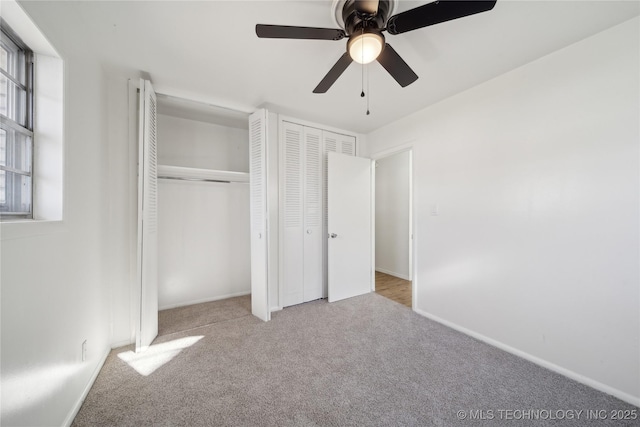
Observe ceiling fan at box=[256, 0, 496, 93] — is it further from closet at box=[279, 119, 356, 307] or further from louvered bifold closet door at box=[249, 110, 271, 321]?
closet at box=[279, 119, 356, 307]

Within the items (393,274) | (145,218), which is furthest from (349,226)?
(145,218)

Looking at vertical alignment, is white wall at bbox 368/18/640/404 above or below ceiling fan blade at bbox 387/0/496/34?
below

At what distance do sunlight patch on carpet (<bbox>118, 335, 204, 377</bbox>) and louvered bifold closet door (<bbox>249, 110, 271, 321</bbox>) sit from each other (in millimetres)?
685

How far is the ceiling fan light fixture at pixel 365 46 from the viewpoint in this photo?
1.32m

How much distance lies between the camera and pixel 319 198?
11.0ft

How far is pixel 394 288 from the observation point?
386cm

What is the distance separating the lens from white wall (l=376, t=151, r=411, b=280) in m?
4.40

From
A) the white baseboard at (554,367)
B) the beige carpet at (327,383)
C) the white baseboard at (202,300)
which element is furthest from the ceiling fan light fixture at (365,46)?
the white baseboard at (202,300)

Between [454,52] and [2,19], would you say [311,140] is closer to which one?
[454,52]

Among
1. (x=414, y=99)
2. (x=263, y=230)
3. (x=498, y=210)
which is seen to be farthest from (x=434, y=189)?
(x=263, y=230)

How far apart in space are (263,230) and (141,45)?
1.83 meters

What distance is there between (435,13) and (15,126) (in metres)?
2.16

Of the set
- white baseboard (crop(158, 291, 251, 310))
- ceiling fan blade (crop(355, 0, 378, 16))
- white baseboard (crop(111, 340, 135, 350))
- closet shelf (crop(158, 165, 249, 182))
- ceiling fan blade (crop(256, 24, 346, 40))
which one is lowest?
white baseboard (crop(111, 340, 135, 350))

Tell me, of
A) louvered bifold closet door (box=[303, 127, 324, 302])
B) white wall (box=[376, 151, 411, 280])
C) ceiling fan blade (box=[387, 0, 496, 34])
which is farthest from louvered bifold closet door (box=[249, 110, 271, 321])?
white wall (box=[376, 151, 411, 280])
